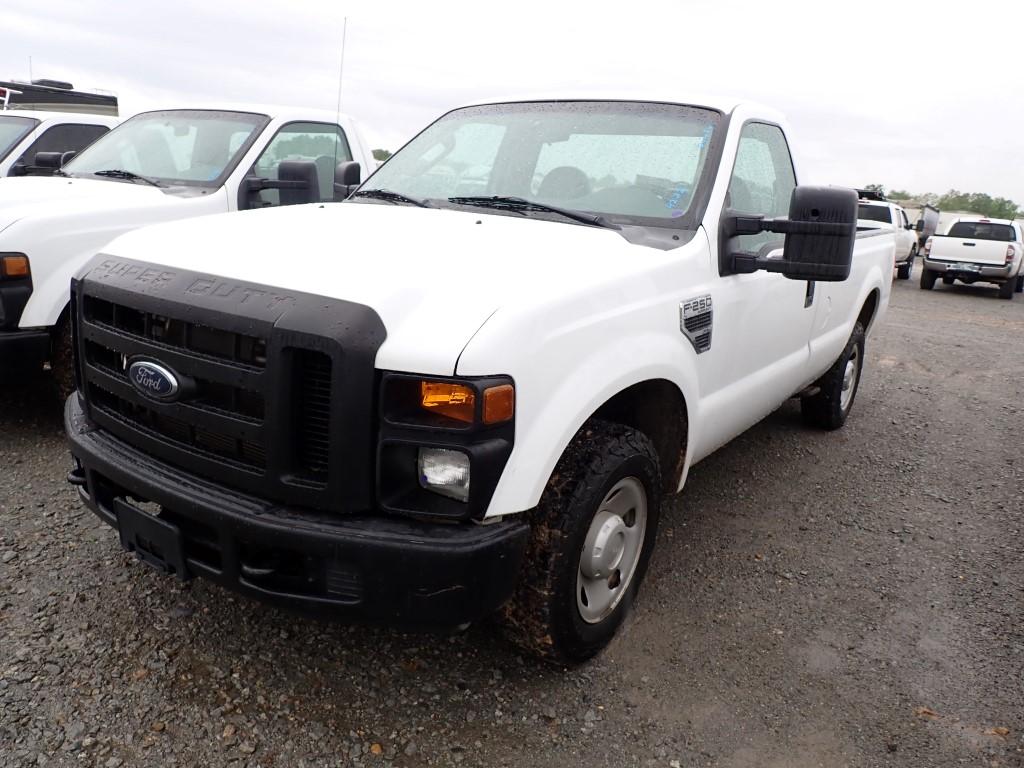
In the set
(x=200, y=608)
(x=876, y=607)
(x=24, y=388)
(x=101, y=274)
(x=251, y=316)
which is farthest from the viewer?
(x=24, y=388)

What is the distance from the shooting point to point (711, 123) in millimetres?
3471

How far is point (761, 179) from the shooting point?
12.6 feet

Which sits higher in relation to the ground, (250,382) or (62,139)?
(62,139)

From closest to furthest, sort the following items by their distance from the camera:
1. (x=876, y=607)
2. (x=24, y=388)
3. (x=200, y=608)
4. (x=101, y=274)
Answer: (x=101, y=274) → (x=200, y=608) → (x=876, y=607) → (x=24, y=388)

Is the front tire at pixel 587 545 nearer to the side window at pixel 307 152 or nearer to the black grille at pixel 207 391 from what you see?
the black grille at pixel 207 391

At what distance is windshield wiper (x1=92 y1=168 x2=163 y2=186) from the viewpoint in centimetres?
546

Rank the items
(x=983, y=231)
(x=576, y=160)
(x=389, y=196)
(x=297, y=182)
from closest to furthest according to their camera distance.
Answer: (x=576, y=160)
(x=389, y=196)
(x=297, y=182)
(x=983, y=231)

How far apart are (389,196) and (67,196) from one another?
2259mm

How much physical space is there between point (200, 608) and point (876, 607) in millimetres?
2605

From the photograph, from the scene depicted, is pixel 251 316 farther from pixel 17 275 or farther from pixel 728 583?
pixel 17 275

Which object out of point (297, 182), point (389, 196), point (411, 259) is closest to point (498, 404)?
point (411, 259)

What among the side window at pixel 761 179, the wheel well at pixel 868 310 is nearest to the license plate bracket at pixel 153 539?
the side window at pixel 761 179

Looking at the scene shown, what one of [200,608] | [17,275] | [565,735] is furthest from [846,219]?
[17,275]

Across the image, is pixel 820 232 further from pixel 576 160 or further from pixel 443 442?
pixel 443 442
